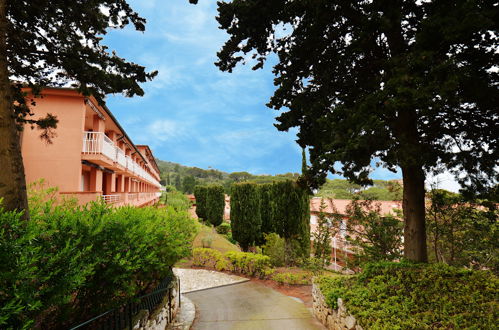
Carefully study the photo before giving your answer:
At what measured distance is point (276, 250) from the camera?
14.8 meters

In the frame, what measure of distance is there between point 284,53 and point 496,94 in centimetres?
559

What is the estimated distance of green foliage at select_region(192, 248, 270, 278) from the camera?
12.4 m

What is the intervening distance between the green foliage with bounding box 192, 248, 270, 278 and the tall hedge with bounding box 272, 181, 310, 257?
10.9 ft

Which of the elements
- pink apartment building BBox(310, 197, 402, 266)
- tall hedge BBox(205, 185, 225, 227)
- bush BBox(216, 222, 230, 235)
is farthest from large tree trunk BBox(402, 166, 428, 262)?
bush BBox(216, 222, 230, 235)

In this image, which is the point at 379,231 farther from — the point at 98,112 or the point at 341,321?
the point at 98,112

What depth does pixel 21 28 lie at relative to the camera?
18.4 ft

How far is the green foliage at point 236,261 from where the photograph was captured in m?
12.4

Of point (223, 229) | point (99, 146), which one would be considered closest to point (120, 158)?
point (99, 146)

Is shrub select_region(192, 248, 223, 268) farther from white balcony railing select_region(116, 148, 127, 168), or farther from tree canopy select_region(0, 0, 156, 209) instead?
tree canopy select_region(0, 0, 156, 209)

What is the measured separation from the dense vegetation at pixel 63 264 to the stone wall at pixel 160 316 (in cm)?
68

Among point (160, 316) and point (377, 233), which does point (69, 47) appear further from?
point (377, 233)

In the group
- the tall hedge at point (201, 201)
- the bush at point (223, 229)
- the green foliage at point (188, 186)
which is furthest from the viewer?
the green foliage at point (188, 186)

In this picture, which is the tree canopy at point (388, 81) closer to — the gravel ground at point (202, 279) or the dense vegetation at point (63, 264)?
the dense vegetation at point (63, 264)

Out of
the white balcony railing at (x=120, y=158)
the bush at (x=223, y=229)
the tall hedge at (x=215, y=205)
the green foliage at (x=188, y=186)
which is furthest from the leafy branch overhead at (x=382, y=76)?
the green foliage at (x=188, y=186)
